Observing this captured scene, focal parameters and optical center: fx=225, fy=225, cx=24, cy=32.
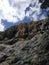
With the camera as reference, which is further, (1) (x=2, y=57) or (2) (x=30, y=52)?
(1) (x=2, y=57)

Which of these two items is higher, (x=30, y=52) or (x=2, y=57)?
(x=30, y=52)

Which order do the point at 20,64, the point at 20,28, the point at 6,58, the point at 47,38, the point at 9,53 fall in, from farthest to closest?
the point at 20,28 < the point at 9,53 < the point at 6,58 < the point at 47,38 < the point at 20,64

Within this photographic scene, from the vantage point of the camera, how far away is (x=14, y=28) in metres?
57.1

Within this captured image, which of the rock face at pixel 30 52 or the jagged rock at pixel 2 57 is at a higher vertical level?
the rock face at pixel 30 52

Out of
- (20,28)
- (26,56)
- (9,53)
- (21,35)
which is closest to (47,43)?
(26,56)

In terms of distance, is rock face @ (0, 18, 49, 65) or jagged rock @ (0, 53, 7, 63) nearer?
rock face @ (0, 18, 49, 65)

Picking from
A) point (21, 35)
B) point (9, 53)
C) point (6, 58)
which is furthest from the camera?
point (21, 35)

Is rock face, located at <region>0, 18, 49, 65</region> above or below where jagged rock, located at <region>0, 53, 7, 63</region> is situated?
above

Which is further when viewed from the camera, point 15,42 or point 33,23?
point 33,23

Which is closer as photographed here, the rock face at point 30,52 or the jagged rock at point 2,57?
the rock face at point 30,52

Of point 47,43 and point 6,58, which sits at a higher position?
point 47,43

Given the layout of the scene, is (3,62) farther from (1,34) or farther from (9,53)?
(1,34)

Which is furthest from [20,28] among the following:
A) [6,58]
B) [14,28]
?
[6,58]

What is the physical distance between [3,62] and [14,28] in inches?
893
